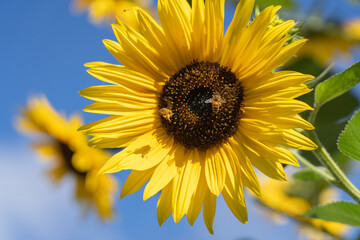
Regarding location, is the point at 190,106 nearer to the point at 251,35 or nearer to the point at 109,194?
the point at 251,35

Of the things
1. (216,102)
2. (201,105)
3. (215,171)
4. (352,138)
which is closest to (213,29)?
(216,102)

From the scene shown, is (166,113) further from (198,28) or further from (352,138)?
(352,138)

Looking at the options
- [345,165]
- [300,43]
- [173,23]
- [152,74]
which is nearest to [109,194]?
[345,165]

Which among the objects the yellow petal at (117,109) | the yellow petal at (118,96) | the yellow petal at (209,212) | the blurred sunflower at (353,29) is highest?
the blurred sunflower at (353,29)

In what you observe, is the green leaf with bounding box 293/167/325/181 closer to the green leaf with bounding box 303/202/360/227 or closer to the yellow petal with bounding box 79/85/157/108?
the green leaf with bounding box 303/202/360/227

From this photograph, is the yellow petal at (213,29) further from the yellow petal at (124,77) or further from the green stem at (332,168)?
the green stem at (332,168)

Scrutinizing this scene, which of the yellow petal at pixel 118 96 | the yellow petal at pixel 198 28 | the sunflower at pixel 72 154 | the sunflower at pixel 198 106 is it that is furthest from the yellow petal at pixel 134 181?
the sunflower at pixel 72 154
